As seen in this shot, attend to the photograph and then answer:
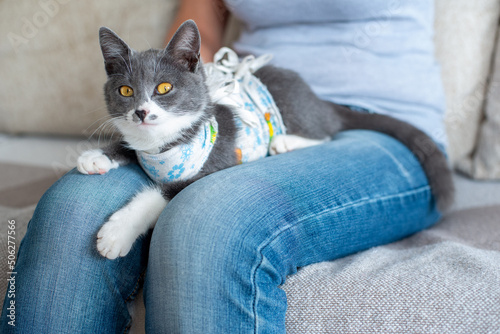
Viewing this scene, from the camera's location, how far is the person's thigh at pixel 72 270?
759mm

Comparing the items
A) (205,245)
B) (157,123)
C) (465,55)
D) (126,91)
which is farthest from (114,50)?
(465,55)

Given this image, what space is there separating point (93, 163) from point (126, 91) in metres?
0.19

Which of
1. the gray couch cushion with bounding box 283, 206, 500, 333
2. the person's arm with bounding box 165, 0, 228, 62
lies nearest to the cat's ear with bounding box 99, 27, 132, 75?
the person's arm with bounding box 165, 0, 228, 62

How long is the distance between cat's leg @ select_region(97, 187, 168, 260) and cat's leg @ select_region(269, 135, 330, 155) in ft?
1.14

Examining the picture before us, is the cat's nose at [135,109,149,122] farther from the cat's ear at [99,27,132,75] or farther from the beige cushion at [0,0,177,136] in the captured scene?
the beige cushion at [0,0,177,136]

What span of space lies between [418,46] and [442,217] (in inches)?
23.1

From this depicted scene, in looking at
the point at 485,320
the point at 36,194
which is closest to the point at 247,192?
the point at 485,320

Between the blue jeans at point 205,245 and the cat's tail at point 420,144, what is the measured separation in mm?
202

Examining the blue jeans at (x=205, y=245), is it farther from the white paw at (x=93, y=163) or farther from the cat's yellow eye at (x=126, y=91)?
the cat's yellow eye at (x=126, y=91)

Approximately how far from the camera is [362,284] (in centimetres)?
83

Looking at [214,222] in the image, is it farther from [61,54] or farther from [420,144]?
[61,54]

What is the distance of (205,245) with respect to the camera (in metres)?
0.72

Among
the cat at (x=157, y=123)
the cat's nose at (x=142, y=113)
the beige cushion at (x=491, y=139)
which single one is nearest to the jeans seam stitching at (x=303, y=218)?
the cat at (x=157, y=123)

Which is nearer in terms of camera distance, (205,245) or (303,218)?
(205,245)
